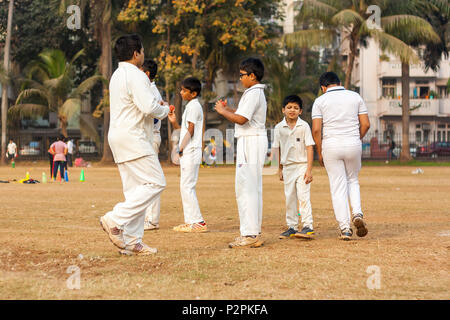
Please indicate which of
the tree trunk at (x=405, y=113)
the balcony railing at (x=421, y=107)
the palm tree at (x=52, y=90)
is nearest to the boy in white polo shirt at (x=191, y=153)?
the palm tree at (x=52, y=90)

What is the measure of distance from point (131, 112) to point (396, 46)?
27923 millimetres

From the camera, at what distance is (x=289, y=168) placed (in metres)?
8.51

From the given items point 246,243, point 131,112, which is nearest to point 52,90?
point 246,243

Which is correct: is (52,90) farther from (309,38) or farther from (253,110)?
(253,110)

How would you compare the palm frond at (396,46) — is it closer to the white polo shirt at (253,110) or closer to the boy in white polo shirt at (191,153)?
the boy in white polo shirt at (191,153)

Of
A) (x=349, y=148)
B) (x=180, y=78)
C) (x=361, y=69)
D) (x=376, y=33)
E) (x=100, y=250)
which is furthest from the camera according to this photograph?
(x=361, y=69)

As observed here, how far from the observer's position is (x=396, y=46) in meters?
32.6

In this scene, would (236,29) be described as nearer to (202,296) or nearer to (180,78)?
(180,78)

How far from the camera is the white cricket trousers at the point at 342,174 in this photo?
8078 millimetres

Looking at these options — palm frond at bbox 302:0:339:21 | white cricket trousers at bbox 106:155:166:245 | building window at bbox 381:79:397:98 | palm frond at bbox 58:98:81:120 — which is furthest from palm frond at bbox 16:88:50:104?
building window at bbox 381:79:397:98

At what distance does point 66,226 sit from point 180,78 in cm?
2595

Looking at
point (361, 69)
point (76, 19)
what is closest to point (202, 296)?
point (76, 19)

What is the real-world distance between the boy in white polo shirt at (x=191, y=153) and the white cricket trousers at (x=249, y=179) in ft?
5.56

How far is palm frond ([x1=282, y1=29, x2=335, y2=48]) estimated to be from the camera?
3338 centimetres
